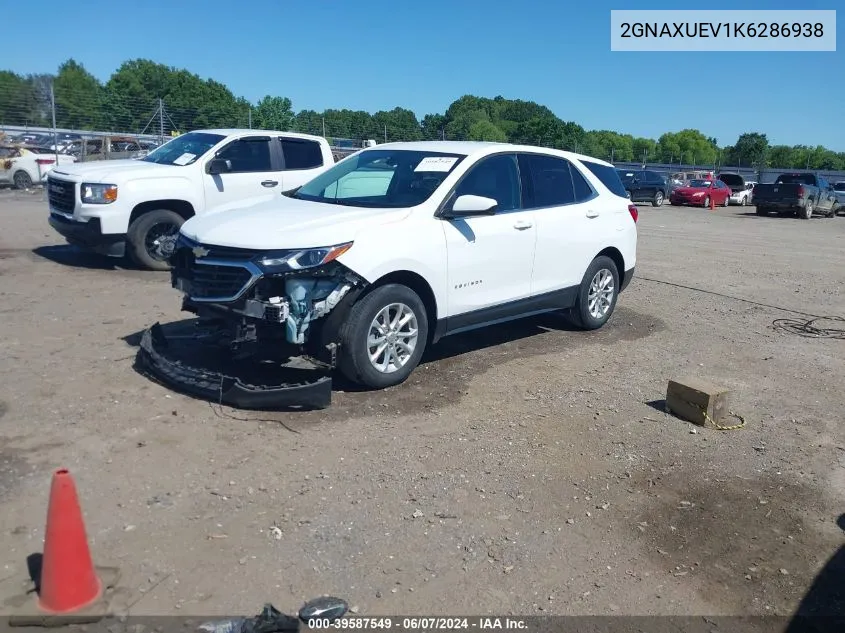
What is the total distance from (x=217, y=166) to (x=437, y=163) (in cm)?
497

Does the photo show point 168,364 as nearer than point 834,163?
Yes

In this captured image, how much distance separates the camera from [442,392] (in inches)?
233

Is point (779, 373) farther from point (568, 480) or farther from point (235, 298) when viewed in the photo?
point (235, 298)

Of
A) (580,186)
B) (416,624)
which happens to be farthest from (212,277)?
(580,186)

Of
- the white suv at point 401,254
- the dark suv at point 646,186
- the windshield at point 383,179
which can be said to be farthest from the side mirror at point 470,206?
the dark suv at point 646,186

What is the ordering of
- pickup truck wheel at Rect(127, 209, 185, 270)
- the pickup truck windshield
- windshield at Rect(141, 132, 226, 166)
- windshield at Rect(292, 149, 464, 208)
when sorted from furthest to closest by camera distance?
the pickup truck windshield → windshield at Rect(141, 132, 226, 166) → pickup truck wheel at Rect(127, 209, 185, 270) → windshield at Rect(292, 149, 464, 208)

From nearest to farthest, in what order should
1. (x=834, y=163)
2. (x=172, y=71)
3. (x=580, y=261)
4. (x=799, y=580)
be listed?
(x=799, y=580)
(x=580, y=261)
(x=834, y=163)
(x=172, y=71)

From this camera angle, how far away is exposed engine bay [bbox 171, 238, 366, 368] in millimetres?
5246

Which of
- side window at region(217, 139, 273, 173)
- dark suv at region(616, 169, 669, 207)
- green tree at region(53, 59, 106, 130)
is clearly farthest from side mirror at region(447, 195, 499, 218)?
dark suv at region(616, 169, 669, 207)

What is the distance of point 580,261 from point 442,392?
246cm

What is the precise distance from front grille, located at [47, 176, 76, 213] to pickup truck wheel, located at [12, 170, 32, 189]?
15.1 metres

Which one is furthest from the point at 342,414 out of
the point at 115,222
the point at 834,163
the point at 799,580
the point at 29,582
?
the point at 834,163

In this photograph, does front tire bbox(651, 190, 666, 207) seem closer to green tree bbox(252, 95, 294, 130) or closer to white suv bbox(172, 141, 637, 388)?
green tree bbox(252, 95, 294, 130)

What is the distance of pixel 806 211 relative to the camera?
2969cm
